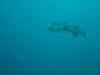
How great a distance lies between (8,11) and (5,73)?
1.68 ft

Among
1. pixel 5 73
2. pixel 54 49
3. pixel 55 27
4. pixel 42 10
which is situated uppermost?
pixel 42 10

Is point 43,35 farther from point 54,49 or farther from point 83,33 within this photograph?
point 83,33

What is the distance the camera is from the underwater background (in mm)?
1268

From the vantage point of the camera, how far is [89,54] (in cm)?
131

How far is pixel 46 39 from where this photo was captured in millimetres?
1299

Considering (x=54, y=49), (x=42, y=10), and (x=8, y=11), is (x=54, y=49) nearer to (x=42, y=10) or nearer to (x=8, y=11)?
(x=42, y=10)

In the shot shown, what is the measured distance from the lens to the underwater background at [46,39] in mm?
1268

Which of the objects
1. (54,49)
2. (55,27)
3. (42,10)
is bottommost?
(54,49)

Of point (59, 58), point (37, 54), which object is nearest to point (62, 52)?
point (59, 58)

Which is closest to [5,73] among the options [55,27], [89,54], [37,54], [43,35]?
[37,54]

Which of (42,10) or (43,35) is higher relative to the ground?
(42,10)

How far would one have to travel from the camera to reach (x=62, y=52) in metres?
1.31

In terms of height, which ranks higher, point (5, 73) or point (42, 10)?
point (42, 10)

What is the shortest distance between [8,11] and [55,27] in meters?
0.40
